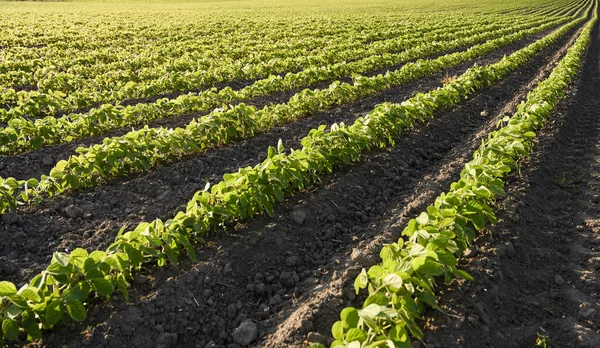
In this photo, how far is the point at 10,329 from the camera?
9.36ft

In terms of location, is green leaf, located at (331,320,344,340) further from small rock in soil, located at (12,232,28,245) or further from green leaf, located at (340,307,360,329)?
small rock in soil, located at (12,232,28,245)

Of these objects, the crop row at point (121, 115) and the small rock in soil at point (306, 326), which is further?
the crop row at point (121, 115)

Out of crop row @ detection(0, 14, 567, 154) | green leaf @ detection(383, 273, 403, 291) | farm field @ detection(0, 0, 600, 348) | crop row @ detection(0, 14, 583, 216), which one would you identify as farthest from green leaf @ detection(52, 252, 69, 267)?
crop row @ detection(0, 14, 567, 154)

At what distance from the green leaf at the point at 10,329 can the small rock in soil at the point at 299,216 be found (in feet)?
8.78

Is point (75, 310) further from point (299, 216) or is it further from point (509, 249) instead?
point (509, 249)

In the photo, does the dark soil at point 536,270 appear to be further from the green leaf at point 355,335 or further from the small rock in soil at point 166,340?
the small rock in soil at point 166,340

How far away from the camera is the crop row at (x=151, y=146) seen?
523 centimetres

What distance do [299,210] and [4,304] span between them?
9.26ft

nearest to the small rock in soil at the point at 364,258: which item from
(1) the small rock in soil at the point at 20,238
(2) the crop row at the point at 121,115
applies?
(1) the small rock in soil at the point at 20,238

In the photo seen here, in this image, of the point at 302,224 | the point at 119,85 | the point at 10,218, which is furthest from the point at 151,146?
the point at 119,85

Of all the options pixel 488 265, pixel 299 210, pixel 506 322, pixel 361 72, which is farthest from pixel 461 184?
pixel 361 72

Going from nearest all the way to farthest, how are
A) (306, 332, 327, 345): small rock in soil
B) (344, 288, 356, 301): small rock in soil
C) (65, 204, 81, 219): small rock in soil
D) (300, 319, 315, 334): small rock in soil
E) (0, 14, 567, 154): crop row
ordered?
(306, 332, 327, 345): small rock in soil < (300, 319, 315, 334): small rock in soil < (344, 288, 356, 301): small rock in soil < (65, 204, 81, 219): small rock in soil < (0, 14, 567, 154): crop row

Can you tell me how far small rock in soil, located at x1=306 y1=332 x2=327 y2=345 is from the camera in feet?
10.4

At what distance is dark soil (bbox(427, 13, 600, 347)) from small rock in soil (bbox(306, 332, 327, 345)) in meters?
0.77
